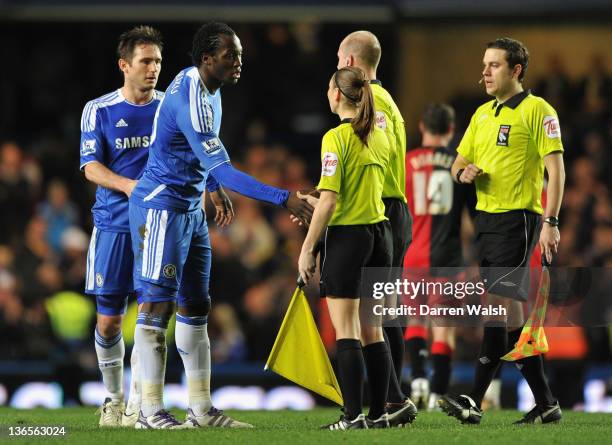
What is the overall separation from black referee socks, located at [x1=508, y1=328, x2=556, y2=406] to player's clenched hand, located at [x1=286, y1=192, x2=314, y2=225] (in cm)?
159

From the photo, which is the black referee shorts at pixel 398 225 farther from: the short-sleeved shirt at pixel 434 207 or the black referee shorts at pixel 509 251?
the short-sleeved shirt at pixel 434 207

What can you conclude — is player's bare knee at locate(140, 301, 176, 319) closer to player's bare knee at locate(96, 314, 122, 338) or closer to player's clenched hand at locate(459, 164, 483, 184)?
player's bare knee at locate(96, 314, 122, 338)

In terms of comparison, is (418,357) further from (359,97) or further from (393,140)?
(359,97)

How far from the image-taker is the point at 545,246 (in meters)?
7.05

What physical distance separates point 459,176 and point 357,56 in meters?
0.95

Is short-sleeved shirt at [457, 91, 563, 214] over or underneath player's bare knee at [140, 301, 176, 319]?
over

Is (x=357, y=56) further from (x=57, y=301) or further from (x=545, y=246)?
(x=57, y=301)

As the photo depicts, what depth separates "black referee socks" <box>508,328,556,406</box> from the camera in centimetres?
734

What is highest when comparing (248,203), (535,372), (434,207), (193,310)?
(434,207)

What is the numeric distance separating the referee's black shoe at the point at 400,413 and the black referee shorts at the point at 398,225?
0.85 meters

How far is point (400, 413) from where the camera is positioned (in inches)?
281

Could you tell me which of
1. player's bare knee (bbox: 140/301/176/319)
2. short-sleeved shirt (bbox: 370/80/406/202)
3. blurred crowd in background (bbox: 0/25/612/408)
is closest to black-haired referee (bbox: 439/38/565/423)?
short-sleeved shirt (bbox: 370/80/406/202)

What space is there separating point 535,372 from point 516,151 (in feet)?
4.35

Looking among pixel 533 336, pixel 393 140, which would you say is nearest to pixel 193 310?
pixel 393 140
